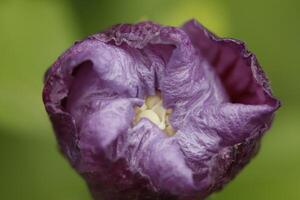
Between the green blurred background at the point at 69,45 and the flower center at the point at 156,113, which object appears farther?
the green blurred background at the point at 69,45

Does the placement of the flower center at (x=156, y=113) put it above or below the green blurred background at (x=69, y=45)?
above

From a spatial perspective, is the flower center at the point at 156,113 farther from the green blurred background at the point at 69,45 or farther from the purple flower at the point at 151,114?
the green blurred background at the point at 69,45

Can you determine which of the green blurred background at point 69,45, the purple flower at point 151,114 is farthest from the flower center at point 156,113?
the green blurred background at point 69,45

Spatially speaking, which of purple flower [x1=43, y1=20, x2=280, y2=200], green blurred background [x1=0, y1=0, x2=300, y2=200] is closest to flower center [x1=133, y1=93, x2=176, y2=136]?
purple flower [x1=43, y1=20, x2=280, y2=200]

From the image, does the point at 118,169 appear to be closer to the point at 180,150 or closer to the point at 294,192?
the point at 180,150

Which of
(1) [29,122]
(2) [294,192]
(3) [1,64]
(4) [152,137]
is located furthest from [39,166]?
(4) [152,137]

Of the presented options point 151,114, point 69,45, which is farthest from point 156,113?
point 69,45
